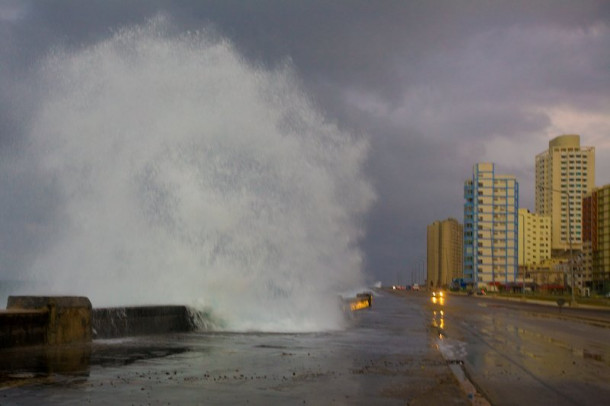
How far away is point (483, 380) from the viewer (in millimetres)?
10289

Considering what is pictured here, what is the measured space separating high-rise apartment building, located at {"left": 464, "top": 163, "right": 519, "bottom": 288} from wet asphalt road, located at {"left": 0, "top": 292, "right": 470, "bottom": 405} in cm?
16503

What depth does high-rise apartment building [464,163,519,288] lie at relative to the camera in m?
174

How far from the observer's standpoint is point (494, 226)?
17550cm

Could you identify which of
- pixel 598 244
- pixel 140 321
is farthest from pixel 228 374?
pixel 598 244

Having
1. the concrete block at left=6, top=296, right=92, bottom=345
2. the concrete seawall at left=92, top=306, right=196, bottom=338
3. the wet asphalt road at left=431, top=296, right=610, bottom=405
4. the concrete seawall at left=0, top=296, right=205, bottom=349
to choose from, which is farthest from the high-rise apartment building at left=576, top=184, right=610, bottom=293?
the concrete block at left=6, top=296, right=92, bottom=345

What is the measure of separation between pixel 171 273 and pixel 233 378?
13.9 metres

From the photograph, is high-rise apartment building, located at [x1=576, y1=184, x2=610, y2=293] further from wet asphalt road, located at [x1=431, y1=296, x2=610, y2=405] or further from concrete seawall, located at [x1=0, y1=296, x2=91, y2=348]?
concrete seawall, located at [x1=0, y1=296, x2=91, y2=348]

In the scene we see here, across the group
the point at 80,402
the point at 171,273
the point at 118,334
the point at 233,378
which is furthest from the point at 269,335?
the point at 80,402

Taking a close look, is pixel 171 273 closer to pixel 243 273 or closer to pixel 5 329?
pixel 243 273

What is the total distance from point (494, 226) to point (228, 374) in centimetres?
17305

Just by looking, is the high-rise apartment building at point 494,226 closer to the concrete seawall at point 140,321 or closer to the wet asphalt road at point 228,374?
the concrete seawall at point 140,321

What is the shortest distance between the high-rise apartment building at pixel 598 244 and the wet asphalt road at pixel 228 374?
140 metres

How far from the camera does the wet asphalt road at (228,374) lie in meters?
8.00

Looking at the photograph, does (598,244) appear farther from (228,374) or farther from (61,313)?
(228,374)
